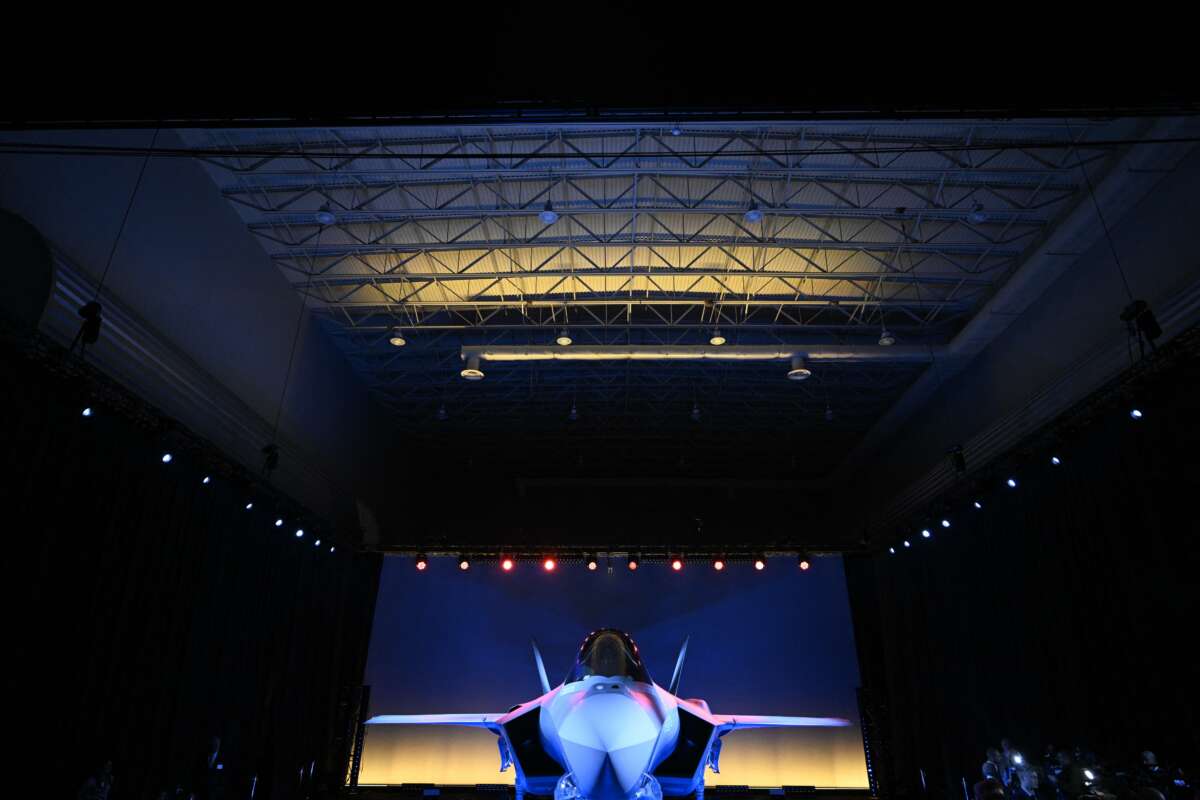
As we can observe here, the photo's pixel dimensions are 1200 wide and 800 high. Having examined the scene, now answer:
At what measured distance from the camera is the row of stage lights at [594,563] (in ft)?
48.3

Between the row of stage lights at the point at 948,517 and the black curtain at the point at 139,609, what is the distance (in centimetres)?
1236

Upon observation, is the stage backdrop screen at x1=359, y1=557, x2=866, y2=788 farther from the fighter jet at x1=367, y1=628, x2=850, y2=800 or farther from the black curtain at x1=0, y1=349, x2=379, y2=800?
the fighter jet at x1=367, y1=628, x2=850, y2=800

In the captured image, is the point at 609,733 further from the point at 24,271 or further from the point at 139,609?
the point at 24,271

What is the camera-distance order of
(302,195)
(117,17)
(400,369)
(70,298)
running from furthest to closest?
(400,369) < (302,195) < (70,298) < (117,17)

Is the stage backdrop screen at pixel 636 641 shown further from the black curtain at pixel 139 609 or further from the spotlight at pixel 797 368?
the spotlight at pixel 797 368

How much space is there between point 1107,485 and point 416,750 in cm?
1352

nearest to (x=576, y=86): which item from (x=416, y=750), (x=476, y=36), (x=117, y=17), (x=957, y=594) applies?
(x=476, y=36)

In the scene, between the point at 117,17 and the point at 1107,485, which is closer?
the point at 117,17

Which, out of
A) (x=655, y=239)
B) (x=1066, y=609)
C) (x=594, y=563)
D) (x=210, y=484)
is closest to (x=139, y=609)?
(x=210, y=484)

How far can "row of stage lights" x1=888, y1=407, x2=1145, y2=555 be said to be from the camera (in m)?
7.75

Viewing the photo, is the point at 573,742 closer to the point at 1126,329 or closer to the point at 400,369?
the point at 1126,329

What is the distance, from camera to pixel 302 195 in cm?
960

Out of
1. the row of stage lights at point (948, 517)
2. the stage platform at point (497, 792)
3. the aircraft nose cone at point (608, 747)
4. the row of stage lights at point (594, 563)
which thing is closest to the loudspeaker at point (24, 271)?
the aircraft nose cone at point (608, 747)

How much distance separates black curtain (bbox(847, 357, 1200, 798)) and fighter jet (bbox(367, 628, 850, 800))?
121 inches
